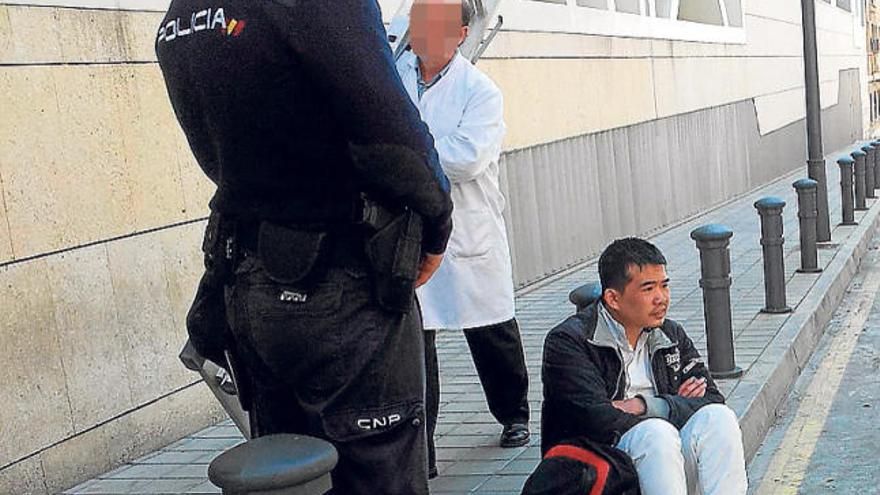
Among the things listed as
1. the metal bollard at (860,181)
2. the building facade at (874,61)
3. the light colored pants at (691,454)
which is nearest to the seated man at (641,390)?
the light colored pants at (691,454)

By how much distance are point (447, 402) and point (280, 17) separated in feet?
14.4

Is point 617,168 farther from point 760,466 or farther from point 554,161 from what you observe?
point 760,466

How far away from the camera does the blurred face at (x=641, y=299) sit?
4094 millimetres

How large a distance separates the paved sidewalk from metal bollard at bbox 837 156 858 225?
0.65 feet

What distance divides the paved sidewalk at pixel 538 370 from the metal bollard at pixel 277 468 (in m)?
2.49

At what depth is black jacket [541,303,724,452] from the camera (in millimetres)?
4020

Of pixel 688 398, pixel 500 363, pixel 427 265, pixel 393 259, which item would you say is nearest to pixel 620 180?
pixel 500 363

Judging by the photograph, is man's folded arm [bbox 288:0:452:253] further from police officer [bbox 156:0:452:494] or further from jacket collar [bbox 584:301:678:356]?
jacket collar [bbox 584:301:678:356]

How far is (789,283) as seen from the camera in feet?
33.8

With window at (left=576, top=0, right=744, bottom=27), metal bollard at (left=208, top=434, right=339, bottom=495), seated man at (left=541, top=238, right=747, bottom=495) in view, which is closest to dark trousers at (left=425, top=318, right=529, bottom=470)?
seated man at (left=541, top=238, right=747, bottom=495)

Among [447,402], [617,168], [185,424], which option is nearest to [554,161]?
[617,168]

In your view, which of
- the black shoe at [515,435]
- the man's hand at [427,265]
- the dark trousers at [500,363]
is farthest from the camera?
the black shoe at [515,435]

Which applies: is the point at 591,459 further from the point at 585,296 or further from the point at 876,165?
the point at 876,165

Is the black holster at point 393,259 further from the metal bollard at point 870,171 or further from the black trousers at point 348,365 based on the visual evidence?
the metal bollard at point 870,171
